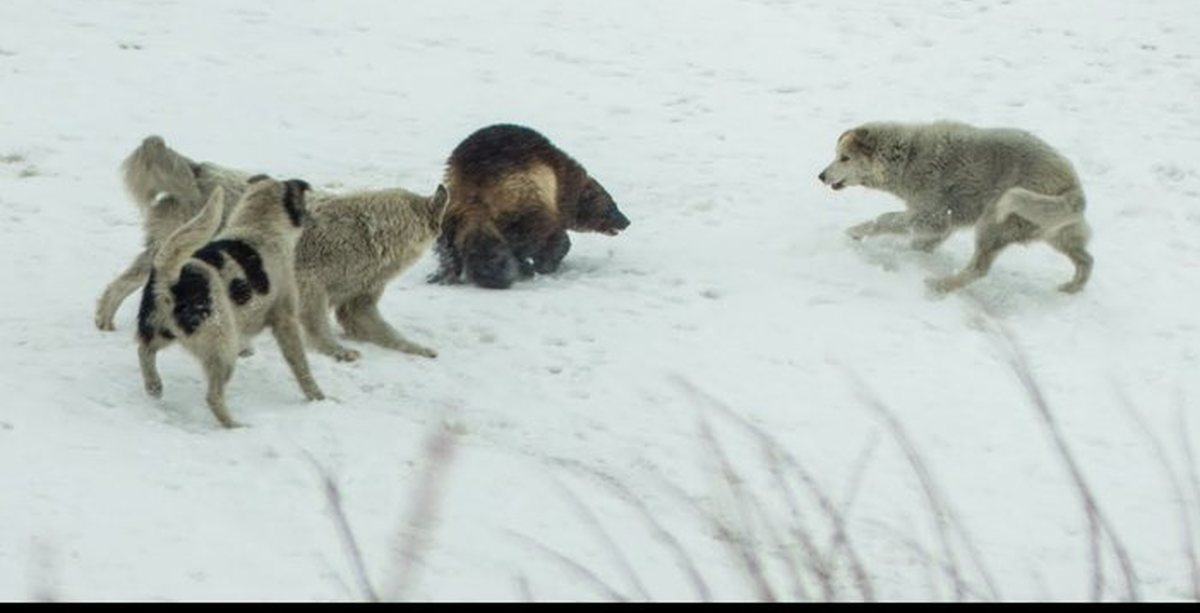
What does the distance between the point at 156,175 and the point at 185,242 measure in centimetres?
154

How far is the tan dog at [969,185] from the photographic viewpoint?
414 inches

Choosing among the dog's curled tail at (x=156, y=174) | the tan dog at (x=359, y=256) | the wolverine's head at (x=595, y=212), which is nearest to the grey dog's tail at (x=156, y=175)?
the dog's curled tail at (x=156, y=174)

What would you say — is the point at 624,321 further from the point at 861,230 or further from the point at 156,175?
the point at 156,175

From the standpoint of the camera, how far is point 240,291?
7.89 meters

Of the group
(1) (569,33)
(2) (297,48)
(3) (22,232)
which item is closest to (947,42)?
(1) (569,33)

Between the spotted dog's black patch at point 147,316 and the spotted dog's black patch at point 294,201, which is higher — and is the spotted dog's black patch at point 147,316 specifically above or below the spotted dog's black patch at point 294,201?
below

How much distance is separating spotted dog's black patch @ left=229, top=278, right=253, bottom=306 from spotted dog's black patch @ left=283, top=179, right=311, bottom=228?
0.60 metres

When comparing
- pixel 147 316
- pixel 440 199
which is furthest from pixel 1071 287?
pixel 147 316

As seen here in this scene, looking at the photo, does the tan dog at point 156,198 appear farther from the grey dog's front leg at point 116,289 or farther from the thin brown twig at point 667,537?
the thin brown twig at point 667,537

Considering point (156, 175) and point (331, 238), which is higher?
point (156, 175)

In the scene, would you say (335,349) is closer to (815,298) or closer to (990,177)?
(815,298)

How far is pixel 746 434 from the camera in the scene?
8156 millimetres
